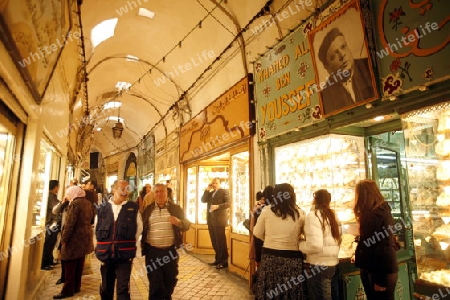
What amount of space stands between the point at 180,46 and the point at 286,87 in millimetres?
4040

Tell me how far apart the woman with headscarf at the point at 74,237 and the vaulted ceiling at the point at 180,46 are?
394cm

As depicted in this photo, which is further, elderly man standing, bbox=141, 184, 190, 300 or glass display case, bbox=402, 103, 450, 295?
elderly man standing, bbox=141, 184, 190, 300

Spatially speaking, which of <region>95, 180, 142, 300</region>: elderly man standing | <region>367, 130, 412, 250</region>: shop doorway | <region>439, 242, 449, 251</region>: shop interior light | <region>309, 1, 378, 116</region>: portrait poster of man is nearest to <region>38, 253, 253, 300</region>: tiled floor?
<region>95, 180, 142, 300</region>: elderly man standing

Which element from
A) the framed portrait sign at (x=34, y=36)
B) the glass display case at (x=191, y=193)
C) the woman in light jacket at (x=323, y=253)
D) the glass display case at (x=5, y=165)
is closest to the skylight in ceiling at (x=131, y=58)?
the glass display case at (x=191, y=193)

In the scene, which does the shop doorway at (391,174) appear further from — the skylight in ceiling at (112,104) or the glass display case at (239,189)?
the skylight in ceiling at (112,104)

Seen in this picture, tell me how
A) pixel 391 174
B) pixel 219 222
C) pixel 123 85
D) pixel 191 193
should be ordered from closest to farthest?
1. pixel 391 174
2. pixel 219 222
3. pixel 191 193
4. pixel 123 85

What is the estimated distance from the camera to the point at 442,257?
9.73ft

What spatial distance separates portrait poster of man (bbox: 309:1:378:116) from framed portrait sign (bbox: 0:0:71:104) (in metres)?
3.34

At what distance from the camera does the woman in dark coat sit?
2906 mm

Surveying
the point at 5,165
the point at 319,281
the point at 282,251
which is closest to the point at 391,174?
the point at 319,281

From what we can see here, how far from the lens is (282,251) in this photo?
3221mm

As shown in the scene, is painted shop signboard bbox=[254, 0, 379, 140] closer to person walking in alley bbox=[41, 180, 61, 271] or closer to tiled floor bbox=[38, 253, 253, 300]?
tiled floor bbox=[38, 253, 253, 300]

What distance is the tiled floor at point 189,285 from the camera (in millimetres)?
4969

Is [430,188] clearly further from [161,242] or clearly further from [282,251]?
[161,242]
